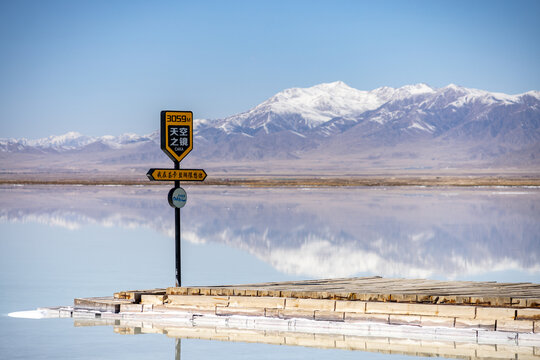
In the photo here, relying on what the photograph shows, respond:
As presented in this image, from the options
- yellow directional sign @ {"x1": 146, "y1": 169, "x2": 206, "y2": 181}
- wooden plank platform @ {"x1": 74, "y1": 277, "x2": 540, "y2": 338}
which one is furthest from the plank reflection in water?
yellow directional sign @ {"x1": 146, "y1": 169, "x2": 206, "y2": 181}

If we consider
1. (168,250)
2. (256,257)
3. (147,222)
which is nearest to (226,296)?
(256,257)

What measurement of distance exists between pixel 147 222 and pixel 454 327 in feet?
74.5

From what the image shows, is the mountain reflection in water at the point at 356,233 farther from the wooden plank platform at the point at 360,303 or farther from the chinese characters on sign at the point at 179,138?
the wooden plank platform at the point at 360,303

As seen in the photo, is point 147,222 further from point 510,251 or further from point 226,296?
point 226,296

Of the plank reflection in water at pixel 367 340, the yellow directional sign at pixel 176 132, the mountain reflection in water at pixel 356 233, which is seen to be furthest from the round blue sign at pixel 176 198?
the mountain reflection in water at pixel 356 233

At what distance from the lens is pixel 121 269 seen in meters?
17.4

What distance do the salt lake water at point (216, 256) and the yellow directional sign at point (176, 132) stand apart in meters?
2.58

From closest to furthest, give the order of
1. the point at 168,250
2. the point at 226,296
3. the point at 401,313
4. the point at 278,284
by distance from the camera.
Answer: the point at 401,313
the point at 226,296
the point at 278,284
the point at 168,250

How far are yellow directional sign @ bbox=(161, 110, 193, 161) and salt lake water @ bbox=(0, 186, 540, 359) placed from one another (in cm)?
258

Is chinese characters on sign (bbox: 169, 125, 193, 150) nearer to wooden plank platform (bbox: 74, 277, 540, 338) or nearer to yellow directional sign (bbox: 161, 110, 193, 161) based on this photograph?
yellow directional sign (bbox: 161, 110, 193, 161)

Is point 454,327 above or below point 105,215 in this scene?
below

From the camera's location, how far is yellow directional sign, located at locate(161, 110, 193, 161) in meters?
12.5

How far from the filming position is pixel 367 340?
9992mm

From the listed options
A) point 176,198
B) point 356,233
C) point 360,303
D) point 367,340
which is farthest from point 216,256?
point 367,340
